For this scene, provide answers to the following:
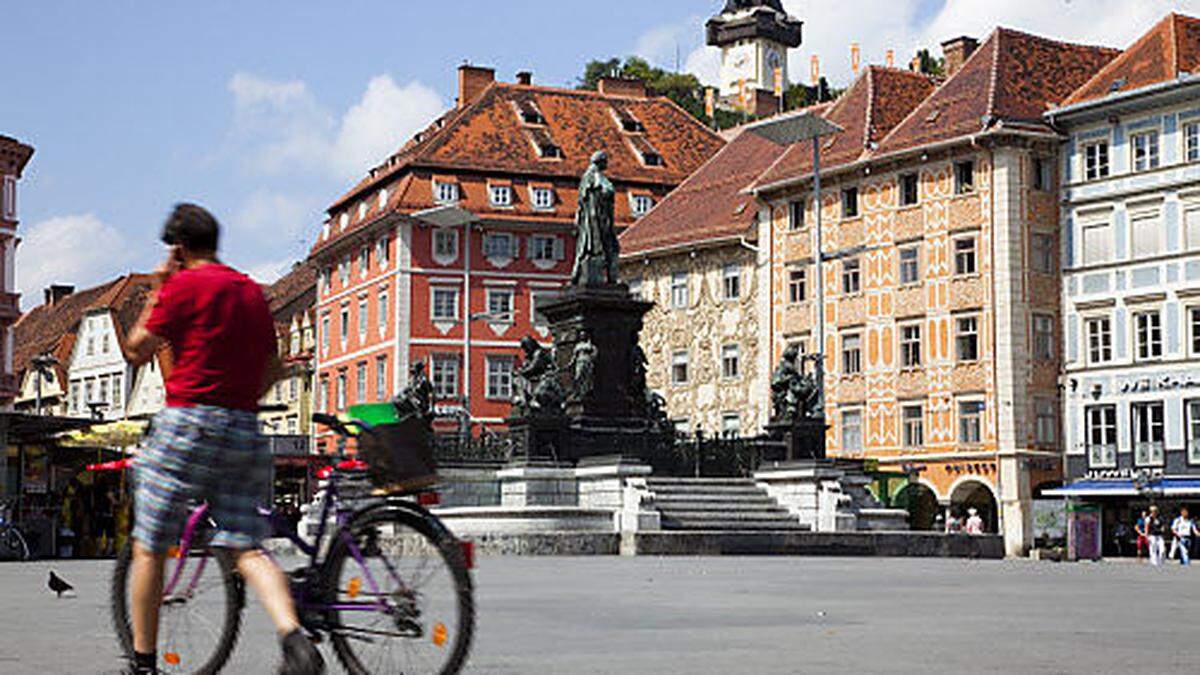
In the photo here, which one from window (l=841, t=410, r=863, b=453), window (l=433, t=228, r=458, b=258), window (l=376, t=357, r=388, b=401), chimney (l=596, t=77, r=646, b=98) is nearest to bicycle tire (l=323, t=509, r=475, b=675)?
window (l=841, t=410, r=863, b=453)

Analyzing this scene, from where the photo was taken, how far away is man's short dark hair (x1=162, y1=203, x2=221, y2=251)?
698 cm

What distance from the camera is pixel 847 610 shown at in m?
14.1

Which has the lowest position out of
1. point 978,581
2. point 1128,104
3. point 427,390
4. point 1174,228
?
point 978,581

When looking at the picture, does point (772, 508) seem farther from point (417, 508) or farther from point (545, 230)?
point (545, 230)

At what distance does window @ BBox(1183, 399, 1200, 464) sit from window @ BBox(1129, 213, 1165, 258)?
15.9 feet

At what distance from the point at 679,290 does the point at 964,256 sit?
14723mm

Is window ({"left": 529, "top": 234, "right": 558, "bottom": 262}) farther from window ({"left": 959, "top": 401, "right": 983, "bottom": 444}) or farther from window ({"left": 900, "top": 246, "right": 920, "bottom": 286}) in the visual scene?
window ({"left": 959, "top": 401, "right": 983, "bottom": 444})

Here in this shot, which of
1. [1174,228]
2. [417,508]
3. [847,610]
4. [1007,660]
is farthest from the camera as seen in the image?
[1174,228]

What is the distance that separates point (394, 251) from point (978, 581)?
5789 cm

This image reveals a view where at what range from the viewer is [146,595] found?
→ 700cm

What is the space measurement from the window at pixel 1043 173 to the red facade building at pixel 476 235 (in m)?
23.0

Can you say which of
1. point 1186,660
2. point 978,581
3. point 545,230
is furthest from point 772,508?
point 545,230

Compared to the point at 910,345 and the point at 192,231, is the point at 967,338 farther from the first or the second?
the point at 192,231


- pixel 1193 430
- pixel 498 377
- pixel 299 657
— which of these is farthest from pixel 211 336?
pixel 498 377
